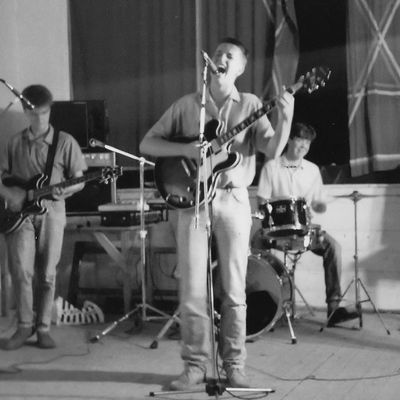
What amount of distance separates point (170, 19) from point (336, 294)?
234 centimetres

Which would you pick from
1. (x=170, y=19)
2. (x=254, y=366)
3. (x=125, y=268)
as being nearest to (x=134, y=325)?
(x=125, y=268)

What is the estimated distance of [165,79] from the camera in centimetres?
587

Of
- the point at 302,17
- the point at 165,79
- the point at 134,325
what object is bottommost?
the point at 134,325

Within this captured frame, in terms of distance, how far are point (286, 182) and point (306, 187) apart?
0.47ft

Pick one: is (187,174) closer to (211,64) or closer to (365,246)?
(211,64)

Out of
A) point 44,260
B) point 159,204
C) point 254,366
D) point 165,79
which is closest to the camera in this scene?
point 254,366

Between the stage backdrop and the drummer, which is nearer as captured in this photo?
the drummer

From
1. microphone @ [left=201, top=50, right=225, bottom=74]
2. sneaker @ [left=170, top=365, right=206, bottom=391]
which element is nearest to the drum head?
sneaker @ [left=170, top=365, right=206, bottom=391]

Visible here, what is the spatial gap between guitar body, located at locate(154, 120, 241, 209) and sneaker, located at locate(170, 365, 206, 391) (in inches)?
28.5

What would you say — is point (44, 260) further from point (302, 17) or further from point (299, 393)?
point (302, 17)

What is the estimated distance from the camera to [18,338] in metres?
4.55

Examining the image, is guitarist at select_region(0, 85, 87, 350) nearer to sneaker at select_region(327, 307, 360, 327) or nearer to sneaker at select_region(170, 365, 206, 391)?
sneaker at select_region(170, 365, 206, 391)

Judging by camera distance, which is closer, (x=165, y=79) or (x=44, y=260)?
(x=44, y=260)

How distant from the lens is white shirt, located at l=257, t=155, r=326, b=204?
5.15m
